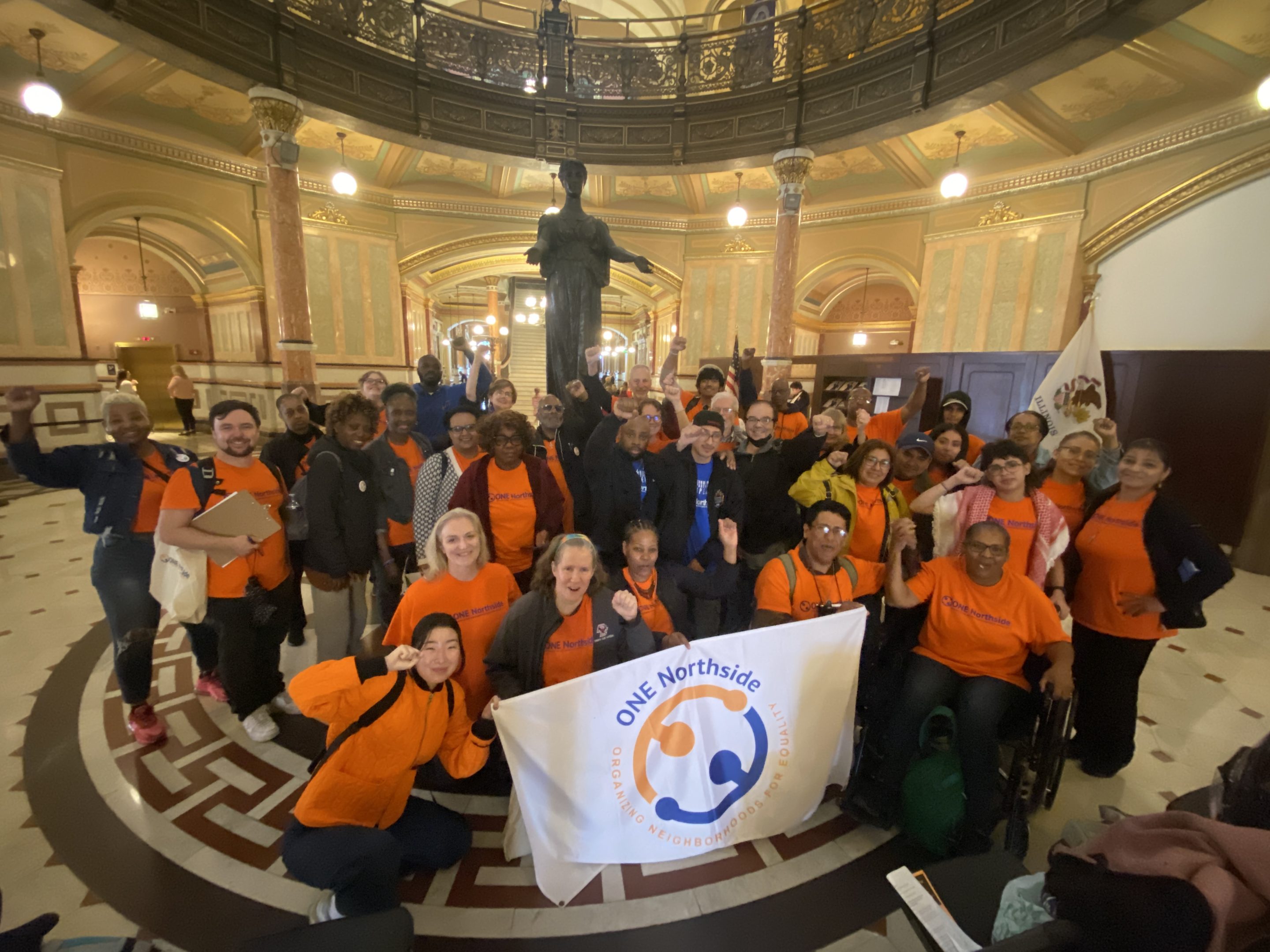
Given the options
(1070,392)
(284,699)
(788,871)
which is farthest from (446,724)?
(1070,392)

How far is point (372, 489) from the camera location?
124 inches

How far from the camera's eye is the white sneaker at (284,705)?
312 cm

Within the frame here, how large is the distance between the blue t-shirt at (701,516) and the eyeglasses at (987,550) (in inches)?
54.3

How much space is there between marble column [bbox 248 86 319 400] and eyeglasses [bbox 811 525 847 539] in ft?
25.2

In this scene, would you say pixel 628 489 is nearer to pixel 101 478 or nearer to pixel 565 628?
pixel 565 628

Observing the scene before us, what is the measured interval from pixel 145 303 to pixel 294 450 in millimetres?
17148

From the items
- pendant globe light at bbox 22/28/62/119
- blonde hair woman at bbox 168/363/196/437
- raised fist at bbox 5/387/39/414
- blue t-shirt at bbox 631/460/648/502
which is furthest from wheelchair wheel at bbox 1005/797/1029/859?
blonde hair woman at bbox 168/363/196/437

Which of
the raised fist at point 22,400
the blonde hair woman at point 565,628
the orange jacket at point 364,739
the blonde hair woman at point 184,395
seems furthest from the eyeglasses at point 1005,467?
the blonde hair woman at point 184,395

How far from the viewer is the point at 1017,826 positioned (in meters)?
2.21

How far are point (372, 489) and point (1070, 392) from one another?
6.75m

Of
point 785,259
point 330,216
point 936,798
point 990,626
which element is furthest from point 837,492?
point 330,216

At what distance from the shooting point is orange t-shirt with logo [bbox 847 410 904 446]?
4672 mm

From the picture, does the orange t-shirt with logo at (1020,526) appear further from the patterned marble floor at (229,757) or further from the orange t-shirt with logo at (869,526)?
the patterned marble floor at (229,757)

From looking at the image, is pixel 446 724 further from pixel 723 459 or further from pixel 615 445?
pixel 723 459
